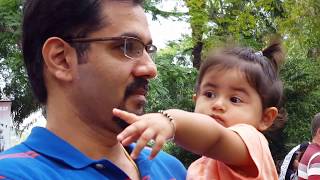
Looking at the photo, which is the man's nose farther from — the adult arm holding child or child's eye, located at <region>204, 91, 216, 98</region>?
child's eye, located at <region>204, 91, 216, 98</region>

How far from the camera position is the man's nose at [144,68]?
184 centimetres

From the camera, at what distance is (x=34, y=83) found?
1.98m

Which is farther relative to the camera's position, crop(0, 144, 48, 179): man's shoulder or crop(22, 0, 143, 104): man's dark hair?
crop(22, 0, 143, 104): man's dark hair

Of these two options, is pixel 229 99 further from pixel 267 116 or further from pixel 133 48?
pixel 133 48

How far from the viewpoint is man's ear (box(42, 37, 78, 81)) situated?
1868 mm

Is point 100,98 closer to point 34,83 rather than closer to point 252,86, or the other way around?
point 34,83

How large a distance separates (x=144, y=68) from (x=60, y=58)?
284mm

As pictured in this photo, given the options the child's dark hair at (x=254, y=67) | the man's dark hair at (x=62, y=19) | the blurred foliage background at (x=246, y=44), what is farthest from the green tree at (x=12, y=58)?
the man's dark hair at (x=62, y=19)

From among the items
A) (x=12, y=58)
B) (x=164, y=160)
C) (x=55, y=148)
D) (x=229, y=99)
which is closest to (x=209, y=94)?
(x=229, y=99)

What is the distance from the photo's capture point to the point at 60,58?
6.19 feet

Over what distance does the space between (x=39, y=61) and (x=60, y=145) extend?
0.33 metres

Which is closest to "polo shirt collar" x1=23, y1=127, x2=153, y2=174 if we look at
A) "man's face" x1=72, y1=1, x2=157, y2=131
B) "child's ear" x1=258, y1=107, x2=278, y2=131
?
"man's face" x1=72, y1=1, x2=157, y2=131

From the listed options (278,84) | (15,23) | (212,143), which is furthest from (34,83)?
(15,23)

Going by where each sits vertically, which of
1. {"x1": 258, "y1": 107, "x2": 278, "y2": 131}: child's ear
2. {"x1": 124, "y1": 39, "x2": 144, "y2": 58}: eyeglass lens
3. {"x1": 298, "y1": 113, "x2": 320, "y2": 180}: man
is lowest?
{"x1": 298, "y1": 113, "x2": 320, "y2": 180}: man
